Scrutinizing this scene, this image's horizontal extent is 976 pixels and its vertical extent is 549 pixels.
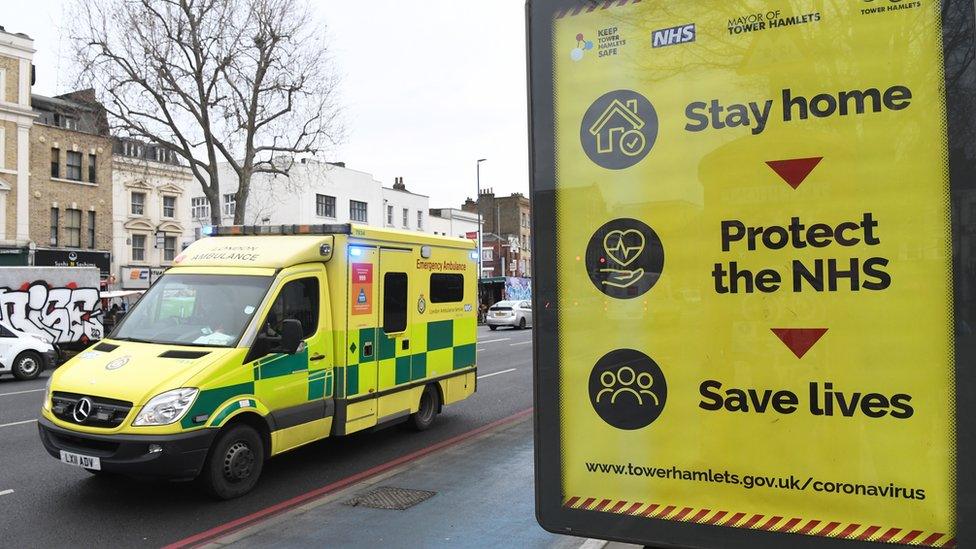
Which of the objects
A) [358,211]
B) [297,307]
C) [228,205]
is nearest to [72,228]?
[228,205]

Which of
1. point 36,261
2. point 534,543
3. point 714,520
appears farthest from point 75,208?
point 714,520

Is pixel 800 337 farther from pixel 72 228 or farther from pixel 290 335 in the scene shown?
pixel 72 228

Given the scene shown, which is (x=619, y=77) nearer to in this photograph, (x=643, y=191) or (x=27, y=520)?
(x=643, y=191)

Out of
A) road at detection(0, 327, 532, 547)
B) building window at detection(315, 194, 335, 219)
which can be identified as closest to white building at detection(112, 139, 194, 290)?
building window at detection(315, 194, 335, 219)

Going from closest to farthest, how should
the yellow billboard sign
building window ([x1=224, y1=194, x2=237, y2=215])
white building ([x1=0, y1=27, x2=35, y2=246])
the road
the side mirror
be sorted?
1. the yellow billboard sign
2. the road
3. the side mirror
4. white building ([x1=0, y1=27, x2=35, y2=246])
5. building window ([x1=224, y1=194, x2=237, y2=215])

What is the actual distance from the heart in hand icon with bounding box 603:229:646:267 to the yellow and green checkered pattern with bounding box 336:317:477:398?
17.7 ft

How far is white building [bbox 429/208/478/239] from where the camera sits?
5862 cm

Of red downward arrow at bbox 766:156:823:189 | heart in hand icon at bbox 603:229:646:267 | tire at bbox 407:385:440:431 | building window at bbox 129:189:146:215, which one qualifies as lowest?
tire at bbox 407:385:440:431

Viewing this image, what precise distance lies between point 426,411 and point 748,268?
24.9ft

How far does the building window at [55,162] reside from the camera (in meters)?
35.9

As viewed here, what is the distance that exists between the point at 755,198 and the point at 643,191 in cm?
40

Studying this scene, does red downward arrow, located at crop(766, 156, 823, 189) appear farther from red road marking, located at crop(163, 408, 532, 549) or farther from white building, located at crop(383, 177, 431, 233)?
white building, located at crop(383, 177, 431, 233)

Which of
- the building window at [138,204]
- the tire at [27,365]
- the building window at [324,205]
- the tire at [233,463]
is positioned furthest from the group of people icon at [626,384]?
the building window at [324,205]

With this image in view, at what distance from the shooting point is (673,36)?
2635 mm
